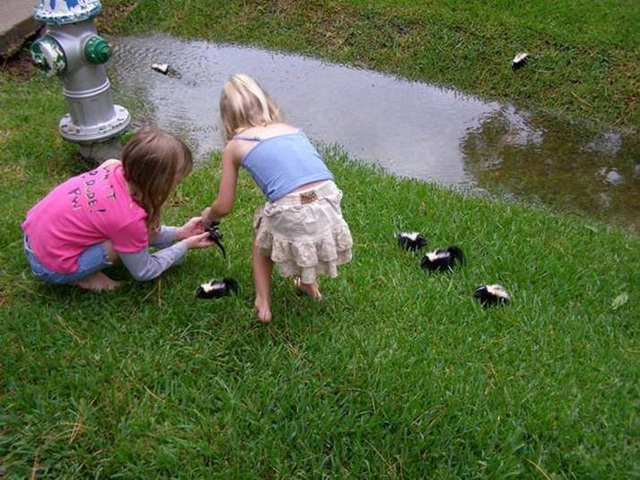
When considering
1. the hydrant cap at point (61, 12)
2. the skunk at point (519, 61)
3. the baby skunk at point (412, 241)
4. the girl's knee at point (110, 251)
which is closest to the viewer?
the girl's knee at point (110, 251)

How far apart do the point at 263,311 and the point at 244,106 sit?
0.83 metres

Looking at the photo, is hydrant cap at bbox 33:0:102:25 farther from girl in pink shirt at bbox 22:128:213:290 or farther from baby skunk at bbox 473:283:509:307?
baby skunk at bbox 473:283:509:307

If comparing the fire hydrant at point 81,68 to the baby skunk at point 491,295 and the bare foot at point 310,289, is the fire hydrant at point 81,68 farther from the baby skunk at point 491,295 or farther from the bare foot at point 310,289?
the baby skunk at point 491,295

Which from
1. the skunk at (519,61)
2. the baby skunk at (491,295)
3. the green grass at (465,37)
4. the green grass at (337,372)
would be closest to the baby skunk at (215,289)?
the green grass at (337,372)

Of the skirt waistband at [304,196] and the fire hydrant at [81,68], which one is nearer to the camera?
the skirt waistband at [304,196]

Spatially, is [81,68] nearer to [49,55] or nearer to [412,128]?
[49,55]

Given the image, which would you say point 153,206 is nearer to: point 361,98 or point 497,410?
point 497,410

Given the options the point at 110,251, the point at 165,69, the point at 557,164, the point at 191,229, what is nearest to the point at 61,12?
the point at 191,229

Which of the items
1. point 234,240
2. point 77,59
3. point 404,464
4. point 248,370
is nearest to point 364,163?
point 234,240

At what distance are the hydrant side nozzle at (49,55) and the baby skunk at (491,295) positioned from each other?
2548 millimetres

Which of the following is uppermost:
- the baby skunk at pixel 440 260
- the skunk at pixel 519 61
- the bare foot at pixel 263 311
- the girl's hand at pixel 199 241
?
the girl's hand at pixel 199 241

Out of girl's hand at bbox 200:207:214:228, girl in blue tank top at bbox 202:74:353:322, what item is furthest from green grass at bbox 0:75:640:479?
girl in blue tank top at bbox 202:74:353:322

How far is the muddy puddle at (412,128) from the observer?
483cm

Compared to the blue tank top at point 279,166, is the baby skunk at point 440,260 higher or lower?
lower
